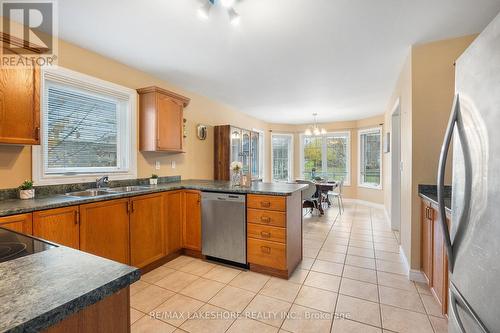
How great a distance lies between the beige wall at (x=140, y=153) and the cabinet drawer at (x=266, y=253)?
5.88 ft

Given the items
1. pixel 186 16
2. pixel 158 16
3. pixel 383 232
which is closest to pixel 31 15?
pixel 158 16

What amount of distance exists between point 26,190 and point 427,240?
3.66 meters

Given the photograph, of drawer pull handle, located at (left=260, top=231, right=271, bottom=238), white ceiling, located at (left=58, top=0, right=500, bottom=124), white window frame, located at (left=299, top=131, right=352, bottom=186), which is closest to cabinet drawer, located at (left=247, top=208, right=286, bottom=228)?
drawer pull handle, located at (left=260, top=231, right=271, bottom=238)

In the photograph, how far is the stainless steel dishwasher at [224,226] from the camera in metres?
2.60

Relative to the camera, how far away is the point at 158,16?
6.59ft

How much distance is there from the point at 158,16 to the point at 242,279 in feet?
8.51

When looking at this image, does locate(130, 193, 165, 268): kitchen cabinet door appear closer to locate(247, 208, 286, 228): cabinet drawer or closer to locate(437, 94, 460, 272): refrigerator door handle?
locate(247, 208, 286, 228): cabinet drawer

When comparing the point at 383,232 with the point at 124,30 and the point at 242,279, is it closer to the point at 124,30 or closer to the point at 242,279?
the point at 242,279

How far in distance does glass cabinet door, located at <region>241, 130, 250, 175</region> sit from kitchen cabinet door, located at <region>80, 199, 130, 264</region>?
2946 millimetres

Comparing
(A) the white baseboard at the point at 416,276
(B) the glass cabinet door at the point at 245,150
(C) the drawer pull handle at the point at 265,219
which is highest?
(B) the glass cabinet door at the point at 245,150

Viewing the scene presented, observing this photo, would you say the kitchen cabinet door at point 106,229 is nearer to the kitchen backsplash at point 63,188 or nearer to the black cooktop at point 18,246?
the kitchen backsplash at point 63,188

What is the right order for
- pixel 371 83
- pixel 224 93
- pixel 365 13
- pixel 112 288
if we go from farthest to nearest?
1. pixel 224 93
2. pixel 371 83
3. pixel 365 13
4. pixel 112 288

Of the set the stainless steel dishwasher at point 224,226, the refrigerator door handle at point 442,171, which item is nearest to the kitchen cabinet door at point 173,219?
the stainless steel dishwasher at point 224,226

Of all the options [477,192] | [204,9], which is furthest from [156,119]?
[477,192]
